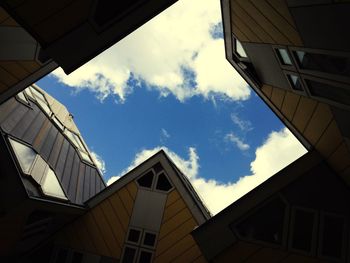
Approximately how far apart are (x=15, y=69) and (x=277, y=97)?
7233 mm

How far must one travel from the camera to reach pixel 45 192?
8.38 metres

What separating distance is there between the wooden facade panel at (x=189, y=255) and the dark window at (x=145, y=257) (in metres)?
0.94

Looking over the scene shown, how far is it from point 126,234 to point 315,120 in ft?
25.1

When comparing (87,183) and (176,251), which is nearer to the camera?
(176,251)

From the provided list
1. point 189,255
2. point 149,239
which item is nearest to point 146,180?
point 149,239

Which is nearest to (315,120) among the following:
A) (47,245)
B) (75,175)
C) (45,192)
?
(45,192)

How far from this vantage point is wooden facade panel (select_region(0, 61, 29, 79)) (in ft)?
24.4

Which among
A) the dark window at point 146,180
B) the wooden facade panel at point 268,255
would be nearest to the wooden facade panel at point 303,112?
the wooden facade panel at point 268,255

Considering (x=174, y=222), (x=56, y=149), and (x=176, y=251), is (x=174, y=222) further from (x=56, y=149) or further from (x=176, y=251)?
(x=56, y=149)

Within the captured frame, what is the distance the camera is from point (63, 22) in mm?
5359

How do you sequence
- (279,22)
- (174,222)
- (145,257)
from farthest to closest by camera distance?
(174,222) < (145,257) < (279,22)

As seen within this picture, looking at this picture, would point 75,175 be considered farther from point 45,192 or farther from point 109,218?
point 45,192

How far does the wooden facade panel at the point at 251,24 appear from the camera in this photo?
711 centimetres

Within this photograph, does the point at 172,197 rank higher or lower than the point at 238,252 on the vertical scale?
higher
